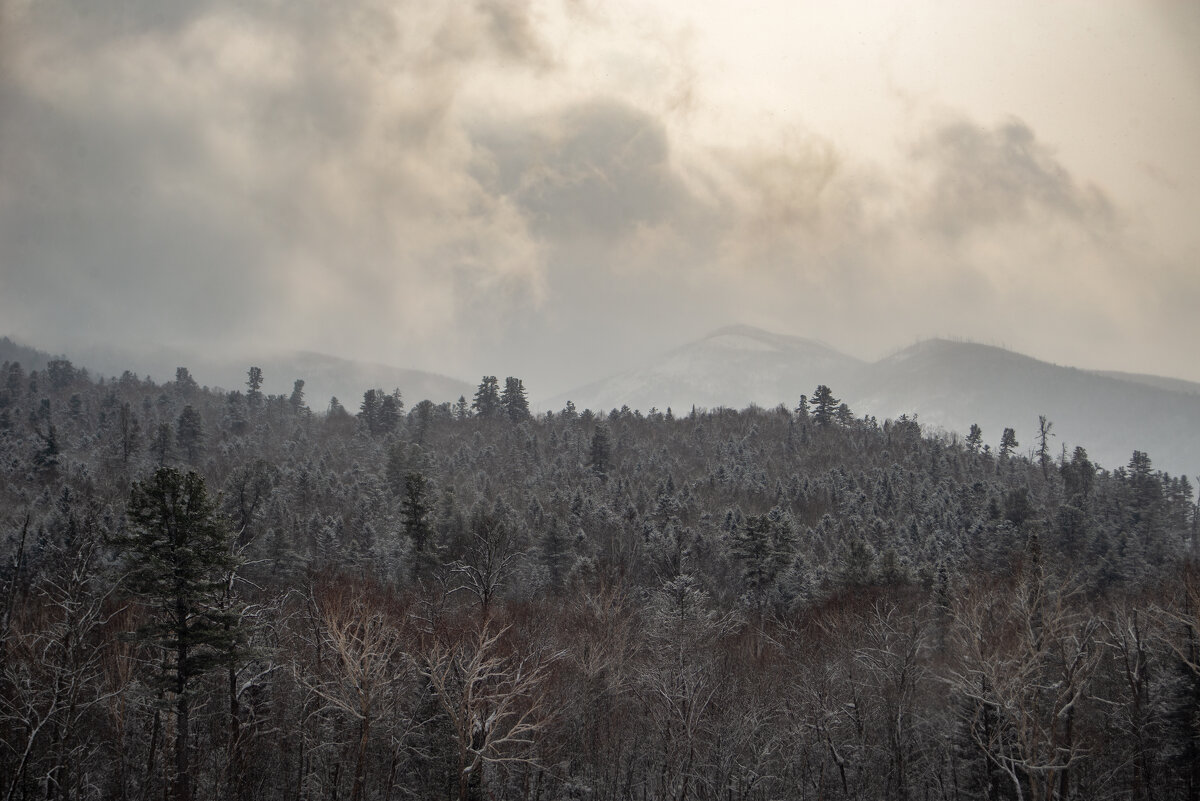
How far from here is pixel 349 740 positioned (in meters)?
32.8

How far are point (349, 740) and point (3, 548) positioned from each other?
5560cm

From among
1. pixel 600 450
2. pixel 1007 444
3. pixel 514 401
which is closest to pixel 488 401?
pixel 514 401

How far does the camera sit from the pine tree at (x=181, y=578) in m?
23.9

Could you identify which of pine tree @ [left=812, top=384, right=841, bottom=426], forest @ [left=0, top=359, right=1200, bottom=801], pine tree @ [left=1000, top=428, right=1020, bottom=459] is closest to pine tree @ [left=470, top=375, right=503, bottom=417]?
forest @ [left=0, top=359, right=1200, bottom=801]

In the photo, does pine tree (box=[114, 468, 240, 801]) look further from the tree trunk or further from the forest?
the forest

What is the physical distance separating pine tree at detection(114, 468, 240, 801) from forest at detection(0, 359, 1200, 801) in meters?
0.12

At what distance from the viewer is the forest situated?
1000 inches

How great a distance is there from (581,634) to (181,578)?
25.1m

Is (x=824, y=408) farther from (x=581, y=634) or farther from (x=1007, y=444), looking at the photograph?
(x=581, y=634)

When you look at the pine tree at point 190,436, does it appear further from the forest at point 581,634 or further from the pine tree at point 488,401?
the pine tree at point 488,401

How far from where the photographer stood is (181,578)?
2434 cm

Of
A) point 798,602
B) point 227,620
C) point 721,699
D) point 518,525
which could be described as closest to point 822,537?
point 798,602

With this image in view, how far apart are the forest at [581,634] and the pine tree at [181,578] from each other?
12 cm

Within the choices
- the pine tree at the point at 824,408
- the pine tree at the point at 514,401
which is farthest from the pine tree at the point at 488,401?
the pine tree at the point at 824,408
